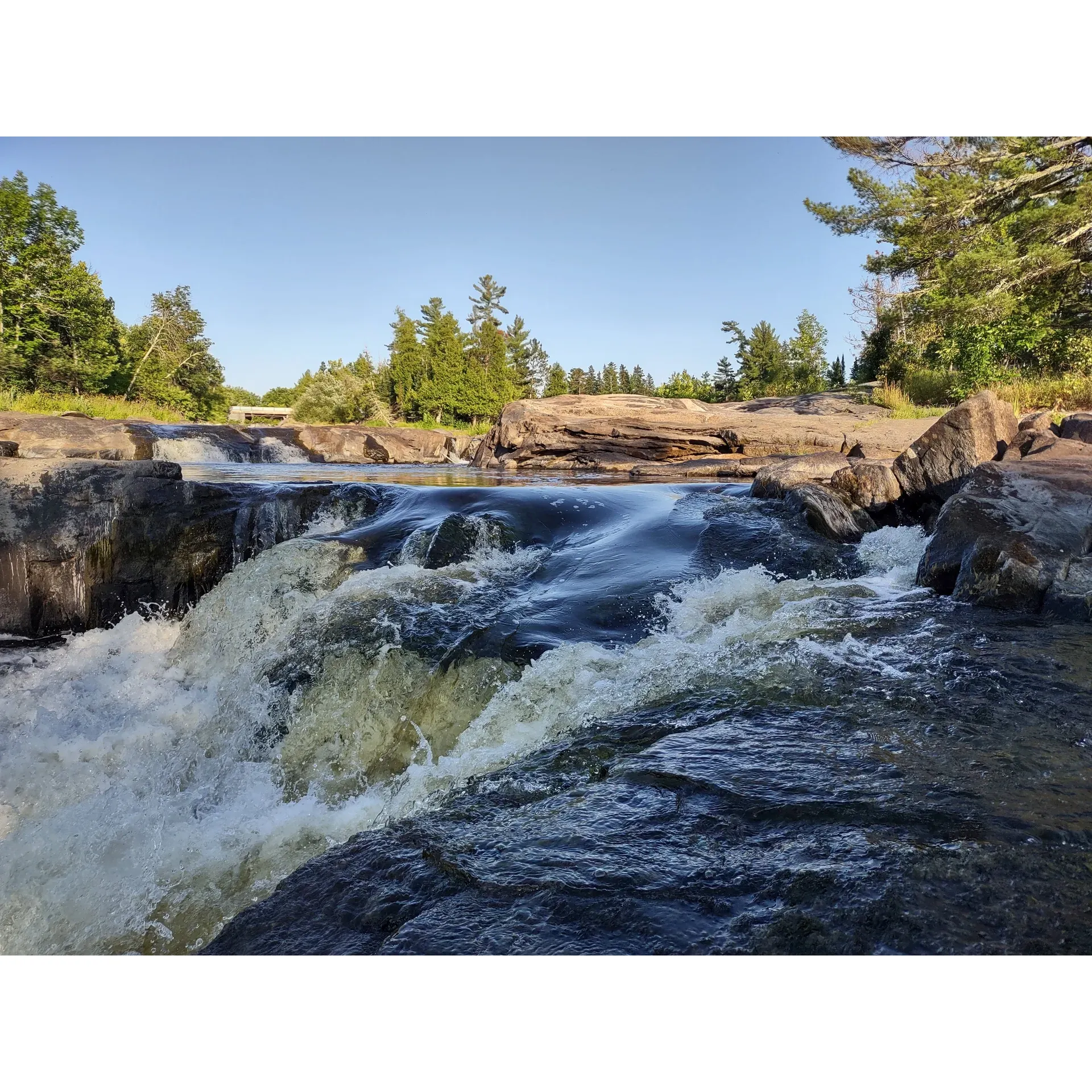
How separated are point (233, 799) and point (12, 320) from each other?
6.87 metres

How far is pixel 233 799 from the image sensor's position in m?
2.42

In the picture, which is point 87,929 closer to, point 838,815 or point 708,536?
point 838,815

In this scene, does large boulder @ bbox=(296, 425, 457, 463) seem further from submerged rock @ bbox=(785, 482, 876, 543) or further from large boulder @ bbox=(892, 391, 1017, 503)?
large boulder @ bbox=(892, 391, 1017, 503)

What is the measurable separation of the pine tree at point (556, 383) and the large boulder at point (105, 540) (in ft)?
105

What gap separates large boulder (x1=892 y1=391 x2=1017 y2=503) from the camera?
204 inches

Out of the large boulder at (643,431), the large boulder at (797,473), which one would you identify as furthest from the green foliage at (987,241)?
the large boulder at (797,473)

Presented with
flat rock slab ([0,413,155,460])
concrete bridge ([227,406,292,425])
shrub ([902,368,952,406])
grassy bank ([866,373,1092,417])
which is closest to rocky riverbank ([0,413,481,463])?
flat rock slab ([0,413,155,460])

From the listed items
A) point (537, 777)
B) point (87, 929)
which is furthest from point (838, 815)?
point (87, 929)

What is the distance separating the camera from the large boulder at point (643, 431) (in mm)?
12969

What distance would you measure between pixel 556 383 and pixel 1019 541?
34926 mm

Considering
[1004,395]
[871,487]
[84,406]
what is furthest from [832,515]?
[84,406]

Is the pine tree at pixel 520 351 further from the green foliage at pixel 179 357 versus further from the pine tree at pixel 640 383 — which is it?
the green foliage at pixel 179 357

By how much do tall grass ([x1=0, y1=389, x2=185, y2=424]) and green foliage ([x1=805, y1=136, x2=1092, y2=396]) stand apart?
36.6 feet

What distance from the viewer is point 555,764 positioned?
6.80ft
